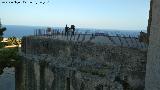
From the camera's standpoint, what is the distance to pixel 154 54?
1384cm

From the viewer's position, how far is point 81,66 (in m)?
17.7

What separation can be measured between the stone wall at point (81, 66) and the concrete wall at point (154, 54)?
0.61 metres

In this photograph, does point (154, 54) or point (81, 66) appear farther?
point (81, 66)

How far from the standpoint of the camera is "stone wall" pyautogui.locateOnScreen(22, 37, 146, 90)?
593 inches

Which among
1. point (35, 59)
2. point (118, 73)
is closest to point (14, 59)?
point (35, 59)

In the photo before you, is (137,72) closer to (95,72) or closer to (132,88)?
(132,88)

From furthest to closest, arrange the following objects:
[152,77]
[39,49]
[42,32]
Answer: [42,32] → [39,49] → [152,77]

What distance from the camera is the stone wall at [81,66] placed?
15.1 metres

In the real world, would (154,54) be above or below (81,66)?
above

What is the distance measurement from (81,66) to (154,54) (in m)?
4.80

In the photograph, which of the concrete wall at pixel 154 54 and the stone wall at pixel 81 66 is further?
the stone wall at pixel 81 66

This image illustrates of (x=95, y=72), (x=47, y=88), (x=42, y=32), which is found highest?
(x=42, y=32)

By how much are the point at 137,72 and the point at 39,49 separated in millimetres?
8119

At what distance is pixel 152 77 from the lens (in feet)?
45.6
